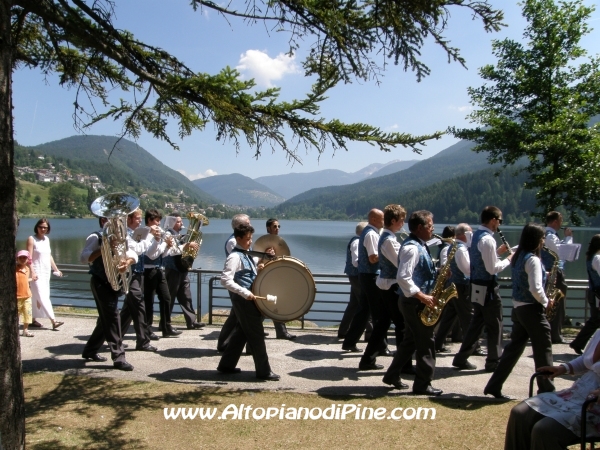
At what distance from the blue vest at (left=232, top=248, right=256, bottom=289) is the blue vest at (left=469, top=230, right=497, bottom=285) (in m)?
2.69

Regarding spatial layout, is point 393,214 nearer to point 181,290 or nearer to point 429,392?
point 429,392

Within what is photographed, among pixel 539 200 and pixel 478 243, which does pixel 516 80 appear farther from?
pixel 478 243

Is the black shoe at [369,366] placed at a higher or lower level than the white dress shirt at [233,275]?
lower

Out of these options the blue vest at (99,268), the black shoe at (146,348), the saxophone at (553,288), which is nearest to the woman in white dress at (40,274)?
the black shoe at (146,348)

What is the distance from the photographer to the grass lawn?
13.9 ft

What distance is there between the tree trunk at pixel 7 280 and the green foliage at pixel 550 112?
9.49 m

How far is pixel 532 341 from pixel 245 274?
311cm

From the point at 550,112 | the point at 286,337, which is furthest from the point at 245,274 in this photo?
the point at 550,112

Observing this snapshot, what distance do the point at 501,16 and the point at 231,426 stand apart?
4331 mm

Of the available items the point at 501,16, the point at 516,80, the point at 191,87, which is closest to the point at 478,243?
the point at 501,16

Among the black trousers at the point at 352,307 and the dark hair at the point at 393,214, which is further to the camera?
the black trousers at the point at 352,307

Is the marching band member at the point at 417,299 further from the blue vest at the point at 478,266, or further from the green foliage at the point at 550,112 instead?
the green foliage at the point at 550,112

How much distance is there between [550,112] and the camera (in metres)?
11.0

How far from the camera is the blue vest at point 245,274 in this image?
593cm
